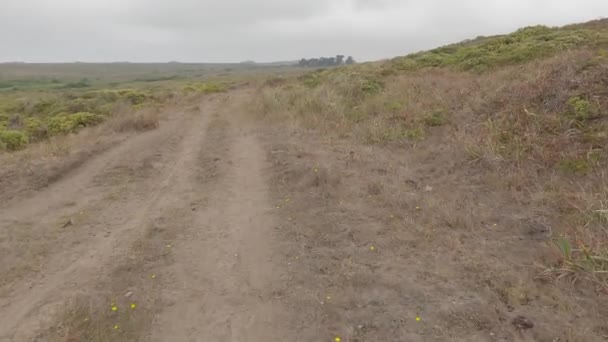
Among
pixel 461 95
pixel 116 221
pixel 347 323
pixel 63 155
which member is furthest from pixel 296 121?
pixel 347 323

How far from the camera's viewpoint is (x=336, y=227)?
19.9 feet

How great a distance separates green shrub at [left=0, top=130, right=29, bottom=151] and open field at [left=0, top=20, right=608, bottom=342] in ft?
10.5

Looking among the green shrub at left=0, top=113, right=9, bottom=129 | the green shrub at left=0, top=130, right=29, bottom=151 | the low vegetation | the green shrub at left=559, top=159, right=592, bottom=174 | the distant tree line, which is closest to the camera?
the low vegetation

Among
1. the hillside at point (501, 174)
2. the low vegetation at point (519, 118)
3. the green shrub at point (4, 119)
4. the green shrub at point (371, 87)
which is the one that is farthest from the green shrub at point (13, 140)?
the green shrub at point (371, 87)

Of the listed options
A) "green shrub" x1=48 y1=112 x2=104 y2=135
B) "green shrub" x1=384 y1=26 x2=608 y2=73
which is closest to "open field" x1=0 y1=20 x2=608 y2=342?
"green shrub" x1=48 y1=112 x2=104 y2=135

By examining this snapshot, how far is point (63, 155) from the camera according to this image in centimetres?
1020

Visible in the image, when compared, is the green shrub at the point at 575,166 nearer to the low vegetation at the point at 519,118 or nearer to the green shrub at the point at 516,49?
the low vegetation at the point at 519,118

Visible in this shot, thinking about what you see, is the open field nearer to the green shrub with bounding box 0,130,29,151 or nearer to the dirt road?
the dirt road

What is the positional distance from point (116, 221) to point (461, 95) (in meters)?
9.50

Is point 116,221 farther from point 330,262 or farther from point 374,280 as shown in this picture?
point 374,280

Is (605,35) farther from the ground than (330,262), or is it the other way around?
(605,35)

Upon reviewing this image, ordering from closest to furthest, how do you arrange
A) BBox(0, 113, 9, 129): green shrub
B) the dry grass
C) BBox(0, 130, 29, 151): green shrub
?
BBox(0, 130, 29, 151): green shrub, the dry grass, BBox(0, 113, 9, 129): green shrub

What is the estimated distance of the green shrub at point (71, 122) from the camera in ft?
51.1

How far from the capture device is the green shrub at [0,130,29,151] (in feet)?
44.1
